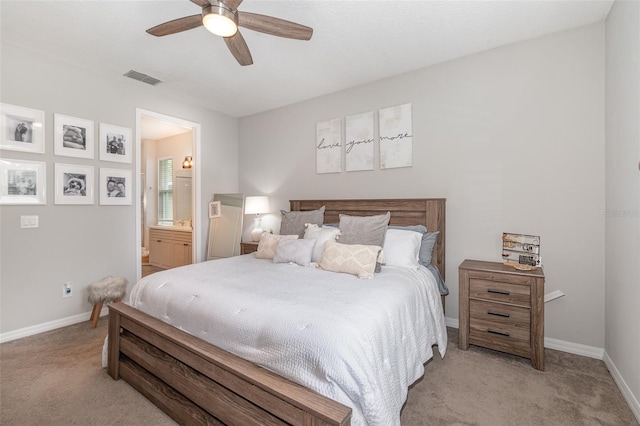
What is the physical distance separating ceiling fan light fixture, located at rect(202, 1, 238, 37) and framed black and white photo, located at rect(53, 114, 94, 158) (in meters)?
2.32

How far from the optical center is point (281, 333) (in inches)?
55.2

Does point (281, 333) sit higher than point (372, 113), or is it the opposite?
point (372, 113)

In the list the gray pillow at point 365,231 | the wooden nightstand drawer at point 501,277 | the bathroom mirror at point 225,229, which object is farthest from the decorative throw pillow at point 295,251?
the bathroom mirror at point 225,229

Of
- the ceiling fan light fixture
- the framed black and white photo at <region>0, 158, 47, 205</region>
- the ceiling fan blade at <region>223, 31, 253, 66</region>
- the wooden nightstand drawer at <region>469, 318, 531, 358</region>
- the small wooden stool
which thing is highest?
the ceiling fan blade at <region>223, 31, 253, 66</region>

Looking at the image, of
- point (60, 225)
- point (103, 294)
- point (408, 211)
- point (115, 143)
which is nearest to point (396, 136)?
point (408, 211)

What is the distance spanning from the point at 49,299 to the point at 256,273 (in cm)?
234

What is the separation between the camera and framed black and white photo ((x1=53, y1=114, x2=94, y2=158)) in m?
2.99

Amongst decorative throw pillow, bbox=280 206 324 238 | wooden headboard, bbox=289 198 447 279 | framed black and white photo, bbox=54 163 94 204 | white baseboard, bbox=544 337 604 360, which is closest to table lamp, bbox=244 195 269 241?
decorative throw pillow, bbox=280 206 324 238

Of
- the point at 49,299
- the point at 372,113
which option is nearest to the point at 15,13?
the point at 49,299

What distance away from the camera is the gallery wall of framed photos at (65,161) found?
8.95 ft

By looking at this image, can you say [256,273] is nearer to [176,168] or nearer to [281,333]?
[281,333]

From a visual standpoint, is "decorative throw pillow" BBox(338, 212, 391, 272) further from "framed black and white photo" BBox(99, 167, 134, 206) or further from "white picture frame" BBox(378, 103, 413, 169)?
"framed black and white photo" BBox(99, 167, 134, 206)

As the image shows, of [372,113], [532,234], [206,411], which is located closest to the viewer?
[206,411]

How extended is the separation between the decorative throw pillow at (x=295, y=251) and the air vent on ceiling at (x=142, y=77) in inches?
99.2
